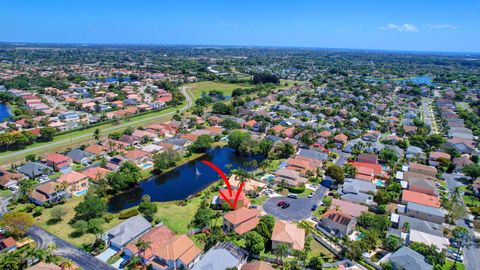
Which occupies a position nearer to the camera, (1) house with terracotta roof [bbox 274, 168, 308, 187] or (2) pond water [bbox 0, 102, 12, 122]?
(1) house with terracotta roof [bbox 274, 168, 308, 187]

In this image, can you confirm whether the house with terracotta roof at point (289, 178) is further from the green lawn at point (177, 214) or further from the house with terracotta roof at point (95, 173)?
the house with terracotta roof at point (95, 173)

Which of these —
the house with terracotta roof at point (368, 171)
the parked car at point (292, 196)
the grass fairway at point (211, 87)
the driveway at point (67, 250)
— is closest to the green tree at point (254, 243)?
the driveway at point (67, 250)

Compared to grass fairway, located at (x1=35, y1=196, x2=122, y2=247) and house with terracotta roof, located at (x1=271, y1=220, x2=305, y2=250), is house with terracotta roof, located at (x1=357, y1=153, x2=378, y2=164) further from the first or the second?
grass fairway, located at (x1=35, y1=196, x2=122, y2=247)

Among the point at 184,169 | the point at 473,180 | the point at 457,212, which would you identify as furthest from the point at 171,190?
the point at 473,180

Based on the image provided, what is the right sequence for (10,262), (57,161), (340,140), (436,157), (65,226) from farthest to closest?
1. (340,140)
2. (436,157)
3. (57,161)
4. (65,226)
5. (10,262)

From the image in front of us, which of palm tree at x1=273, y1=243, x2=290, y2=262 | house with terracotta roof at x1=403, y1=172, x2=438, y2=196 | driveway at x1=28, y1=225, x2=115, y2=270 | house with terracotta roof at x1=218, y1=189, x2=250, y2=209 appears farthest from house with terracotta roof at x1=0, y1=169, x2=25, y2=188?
house with terracotta roof at x1=403, y1=172, x2=438, y2=196

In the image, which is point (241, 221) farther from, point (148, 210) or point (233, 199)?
point (148, 210)

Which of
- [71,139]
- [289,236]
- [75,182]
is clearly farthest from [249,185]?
[71,139]
